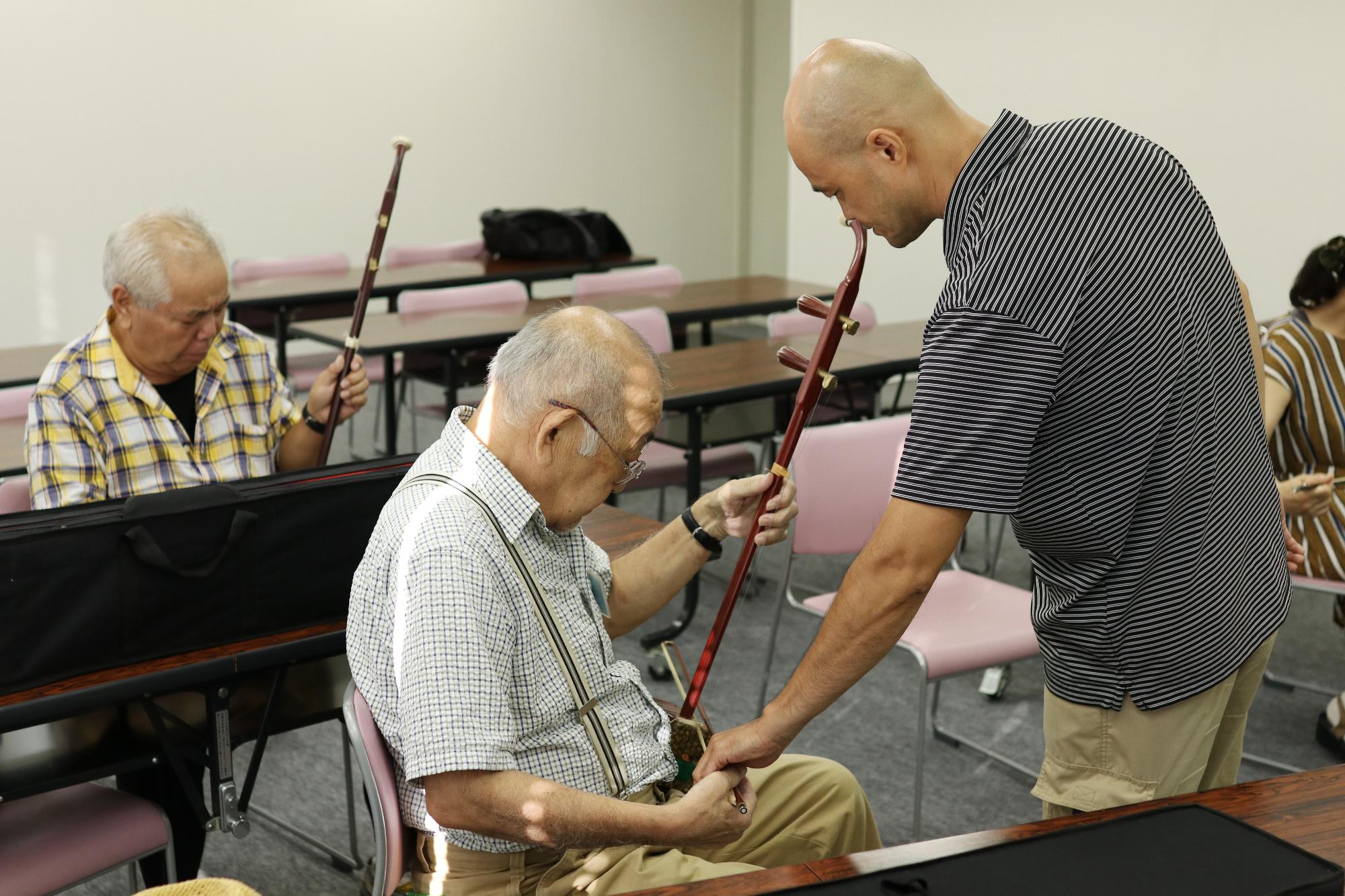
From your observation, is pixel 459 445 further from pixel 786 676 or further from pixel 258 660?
pixel 786 676

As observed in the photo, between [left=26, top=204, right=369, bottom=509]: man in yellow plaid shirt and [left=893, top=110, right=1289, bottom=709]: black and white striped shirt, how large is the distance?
4.83 ft

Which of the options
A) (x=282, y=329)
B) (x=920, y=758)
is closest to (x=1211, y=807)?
(x=920, y=758)

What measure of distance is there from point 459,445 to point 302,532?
545mm

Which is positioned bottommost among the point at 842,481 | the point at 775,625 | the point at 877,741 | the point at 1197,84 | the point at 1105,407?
the point at 877,741

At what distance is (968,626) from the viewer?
8.79ft

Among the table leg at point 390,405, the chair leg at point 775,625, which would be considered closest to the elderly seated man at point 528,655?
the chair leg at point 775,625

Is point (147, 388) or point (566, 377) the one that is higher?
point (566, 377)

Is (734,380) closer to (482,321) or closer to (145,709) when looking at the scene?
(482,321)

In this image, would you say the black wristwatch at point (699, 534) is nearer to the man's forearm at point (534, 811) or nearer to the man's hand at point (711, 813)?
the man's hand at point (711, 813)

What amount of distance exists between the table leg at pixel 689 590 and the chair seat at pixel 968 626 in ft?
2.80

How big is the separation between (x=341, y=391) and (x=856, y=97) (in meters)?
1.41

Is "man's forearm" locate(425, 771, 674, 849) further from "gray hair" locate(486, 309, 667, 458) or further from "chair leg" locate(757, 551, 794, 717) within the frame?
"chair leg" locate(757, 551, 794, 717)

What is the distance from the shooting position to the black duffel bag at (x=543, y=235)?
20.1 ft

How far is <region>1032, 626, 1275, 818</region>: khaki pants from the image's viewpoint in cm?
154
